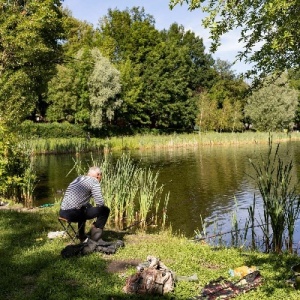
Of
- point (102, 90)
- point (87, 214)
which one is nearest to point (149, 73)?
point (102, 90)

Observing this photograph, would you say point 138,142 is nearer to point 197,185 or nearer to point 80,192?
point 197,185

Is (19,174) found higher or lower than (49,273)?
higher

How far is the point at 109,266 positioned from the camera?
6.37 metres

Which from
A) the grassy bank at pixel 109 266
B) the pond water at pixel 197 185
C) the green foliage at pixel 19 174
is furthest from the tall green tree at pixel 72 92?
the grassy bank at pixel 109 266

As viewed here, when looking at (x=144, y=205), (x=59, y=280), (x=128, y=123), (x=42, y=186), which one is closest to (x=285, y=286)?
(x=59, y=280)

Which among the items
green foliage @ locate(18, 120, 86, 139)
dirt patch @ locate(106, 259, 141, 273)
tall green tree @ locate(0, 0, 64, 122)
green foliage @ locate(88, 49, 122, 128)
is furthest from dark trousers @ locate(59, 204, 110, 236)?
green foliage @ locate(88, 49, 122, 128)

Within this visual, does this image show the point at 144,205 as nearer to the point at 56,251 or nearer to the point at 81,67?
the point at 56,251

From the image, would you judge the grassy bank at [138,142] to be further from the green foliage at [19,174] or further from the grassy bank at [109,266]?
the grassy bank at [109,266]

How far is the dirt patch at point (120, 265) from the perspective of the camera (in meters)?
6.20

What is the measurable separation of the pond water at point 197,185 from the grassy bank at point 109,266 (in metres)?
1.86

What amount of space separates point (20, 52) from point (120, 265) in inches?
482

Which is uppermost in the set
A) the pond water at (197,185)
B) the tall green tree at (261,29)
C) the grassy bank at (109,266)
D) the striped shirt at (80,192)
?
the tall green tree at (261,29)

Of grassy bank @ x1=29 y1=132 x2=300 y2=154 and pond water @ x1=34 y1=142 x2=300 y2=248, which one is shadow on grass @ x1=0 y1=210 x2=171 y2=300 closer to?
pond water @ x1=34 y1=142 x2=300 y2=248

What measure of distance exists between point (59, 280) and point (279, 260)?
354 centimetres
